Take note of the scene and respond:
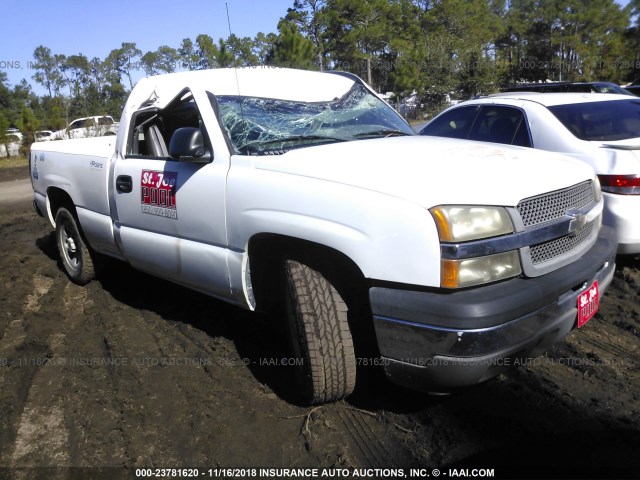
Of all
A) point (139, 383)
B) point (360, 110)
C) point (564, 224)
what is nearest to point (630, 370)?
point (564, 224)

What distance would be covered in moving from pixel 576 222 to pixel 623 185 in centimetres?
181

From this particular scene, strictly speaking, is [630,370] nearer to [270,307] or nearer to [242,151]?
[270,307]

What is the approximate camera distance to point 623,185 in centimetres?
425

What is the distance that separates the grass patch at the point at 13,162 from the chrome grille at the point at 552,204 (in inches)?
981

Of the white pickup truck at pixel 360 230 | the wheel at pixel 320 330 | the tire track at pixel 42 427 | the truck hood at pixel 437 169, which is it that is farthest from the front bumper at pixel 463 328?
the tire track at pixel 42 427

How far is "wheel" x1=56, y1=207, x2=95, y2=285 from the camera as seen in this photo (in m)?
5.20

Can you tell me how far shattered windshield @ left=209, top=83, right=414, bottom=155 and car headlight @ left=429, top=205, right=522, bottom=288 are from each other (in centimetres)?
128

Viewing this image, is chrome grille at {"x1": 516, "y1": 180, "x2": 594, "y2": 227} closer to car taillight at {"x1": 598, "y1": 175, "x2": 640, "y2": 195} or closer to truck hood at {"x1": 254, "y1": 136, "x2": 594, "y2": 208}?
truck hood at {"x1": 254, "y1": 136, "x2": 594, "y2": 208}

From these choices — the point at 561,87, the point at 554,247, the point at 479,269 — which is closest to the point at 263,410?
the point at 479,269

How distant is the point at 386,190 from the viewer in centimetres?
251

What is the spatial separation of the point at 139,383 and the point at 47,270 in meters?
3.30

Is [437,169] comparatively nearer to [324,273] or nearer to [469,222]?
[469,222]

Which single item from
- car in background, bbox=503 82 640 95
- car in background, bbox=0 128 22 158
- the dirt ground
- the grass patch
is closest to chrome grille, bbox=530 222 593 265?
the dirt ground

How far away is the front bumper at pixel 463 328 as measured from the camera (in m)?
2.32
